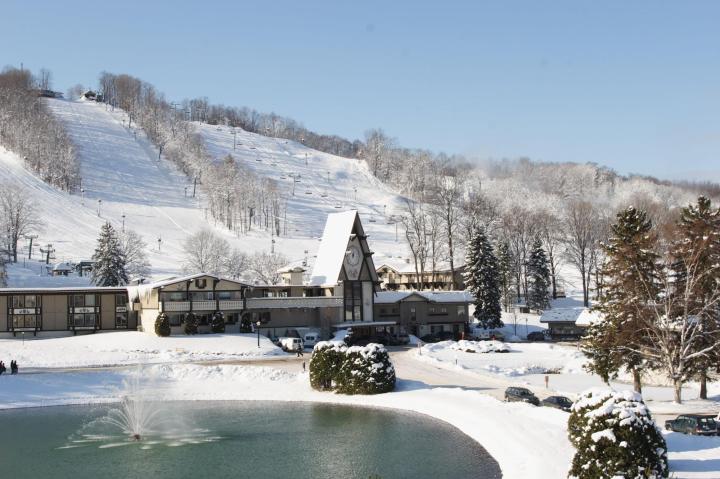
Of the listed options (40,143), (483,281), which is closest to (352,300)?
(483,281)

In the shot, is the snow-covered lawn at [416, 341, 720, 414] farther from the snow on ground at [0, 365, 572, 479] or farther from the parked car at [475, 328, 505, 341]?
the parked car at [475, 328, 505, 341]

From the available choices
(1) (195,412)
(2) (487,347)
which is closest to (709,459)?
(1) (195,412)

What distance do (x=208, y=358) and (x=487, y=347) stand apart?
23753 mm

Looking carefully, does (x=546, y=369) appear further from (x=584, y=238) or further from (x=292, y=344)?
(x=584, y=238)

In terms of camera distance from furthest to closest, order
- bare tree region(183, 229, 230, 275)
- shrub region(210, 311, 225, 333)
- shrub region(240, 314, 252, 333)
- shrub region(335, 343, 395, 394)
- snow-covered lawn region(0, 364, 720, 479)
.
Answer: bare tree region(183, 229, 230, 275), shrub region(240, 314, 252, 333), shrub region(210, 311, 225, 333), shrub region(335, 343, 395, 394), snow-covered lawn region(0, 364, 720, 479)

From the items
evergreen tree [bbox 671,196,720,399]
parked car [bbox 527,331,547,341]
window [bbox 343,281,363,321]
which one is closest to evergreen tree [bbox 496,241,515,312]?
parked car [bbox 527,331,547,341]

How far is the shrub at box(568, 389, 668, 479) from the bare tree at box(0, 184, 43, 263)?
341ft

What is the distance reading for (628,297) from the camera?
42.7 metres

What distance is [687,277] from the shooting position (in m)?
41.2

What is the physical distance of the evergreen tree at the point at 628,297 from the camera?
4228cm

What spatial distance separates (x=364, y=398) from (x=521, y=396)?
30.1ft

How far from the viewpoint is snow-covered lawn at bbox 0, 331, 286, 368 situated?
2240 inches

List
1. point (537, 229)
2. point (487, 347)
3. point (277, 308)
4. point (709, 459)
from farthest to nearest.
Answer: point (537, 229), point (277, 308), point (487, 347), point (709, 459)

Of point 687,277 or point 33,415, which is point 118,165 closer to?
point 33,415
